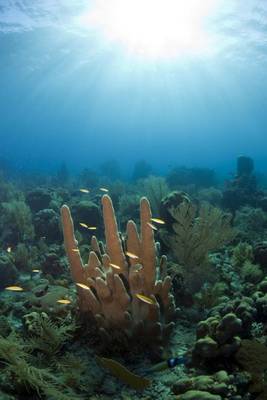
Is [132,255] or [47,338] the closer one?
[47,338]

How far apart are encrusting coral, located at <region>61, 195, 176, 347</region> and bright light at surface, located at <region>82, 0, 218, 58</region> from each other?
2077 cm

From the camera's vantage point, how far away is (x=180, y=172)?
95.3 ft

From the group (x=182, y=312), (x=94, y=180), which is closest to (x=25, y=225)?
(x=182, y=312)

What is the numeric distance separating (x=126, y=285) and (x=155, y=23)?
2625 cm

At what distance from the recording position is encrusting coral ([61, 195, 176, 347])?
18.1 ft

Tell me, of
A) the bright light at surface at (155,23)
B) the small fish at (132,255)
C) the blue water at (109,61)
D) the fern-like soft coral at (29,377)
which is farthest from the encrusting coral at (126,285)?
the blue water at (109,61)

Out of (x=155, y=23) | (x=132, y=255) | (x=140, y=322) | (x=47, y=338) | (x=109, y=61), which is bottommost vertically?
(x=47, y=338)

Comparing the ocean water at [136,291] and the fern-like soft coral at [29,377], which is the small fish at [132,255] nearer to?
the ocean water at [136,291]

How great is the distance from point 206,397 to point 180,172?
25863 mm

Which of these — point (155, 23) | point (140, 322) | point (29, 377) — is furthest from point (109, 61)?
point (29, 377)

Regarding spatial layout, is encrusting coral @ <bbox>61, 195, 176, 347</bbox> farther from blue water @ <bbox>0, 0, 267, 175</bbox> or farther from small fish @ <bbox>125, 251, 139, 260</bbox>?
blue water @ <bbox>0, 0, 267, 175</bbox>

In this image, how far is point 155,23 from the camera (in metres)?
27.1

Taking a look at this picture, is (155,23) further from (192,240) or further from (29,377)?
(29,377)

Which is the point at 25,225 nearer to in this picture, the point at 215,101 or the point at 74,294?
the point at 74,294
